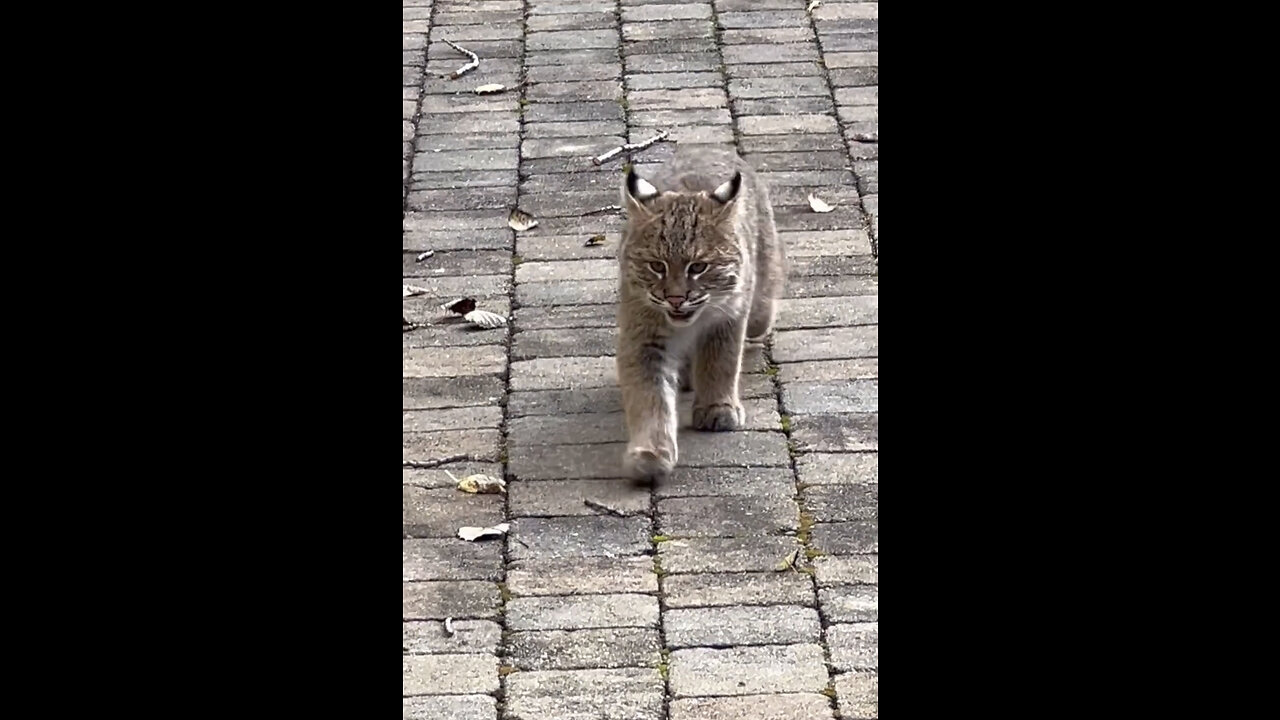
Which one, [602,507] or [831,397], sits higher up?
[602,507]

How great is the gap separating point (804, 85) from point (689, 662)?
4.82 m

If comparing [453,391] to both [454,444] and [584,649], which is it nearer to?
[454,444]

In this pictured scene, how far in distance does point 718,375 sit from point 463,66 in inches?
156

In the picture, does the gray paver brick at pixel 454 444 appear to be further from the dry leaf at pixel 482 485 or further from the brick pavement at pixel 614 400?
the dry leaf at pixel 482 485

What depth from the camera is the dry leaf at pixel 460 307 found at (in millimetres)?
6625

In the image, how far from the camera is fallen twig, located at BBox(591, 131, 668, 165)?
7.97m

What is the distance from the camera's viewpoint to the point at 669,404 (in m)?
5.57

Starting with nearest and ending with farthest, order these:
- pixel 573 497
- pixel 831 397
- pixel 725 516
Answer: pixel 725 516 → pixel 573 497 → pixel 831 397

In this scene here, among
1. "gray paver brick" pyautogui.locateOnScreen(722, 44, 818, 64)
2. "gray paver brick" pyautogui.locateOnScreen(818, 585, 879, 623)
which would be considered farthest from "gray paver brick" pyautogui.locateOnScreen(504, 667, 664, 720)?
"gray paver brick" pyautogui.locateOnScreen(722, 44, 818, 64)

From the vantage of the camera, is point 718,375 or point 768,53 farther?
point 768,53

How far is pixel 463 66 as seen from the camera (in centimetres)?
923

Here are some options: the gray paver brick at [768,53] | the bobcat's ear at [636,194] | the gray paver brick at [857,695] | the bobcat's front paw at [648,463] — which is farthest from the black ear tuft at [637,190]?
the gray paver brick at [768,53]

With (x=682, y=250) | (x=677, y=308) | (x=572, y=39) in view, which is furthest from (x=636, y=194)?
(x=572, y=39)

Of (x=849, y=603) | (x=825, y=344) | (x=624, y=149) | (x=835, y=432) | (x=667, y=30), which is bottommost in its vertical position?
(x=667, y=30)
